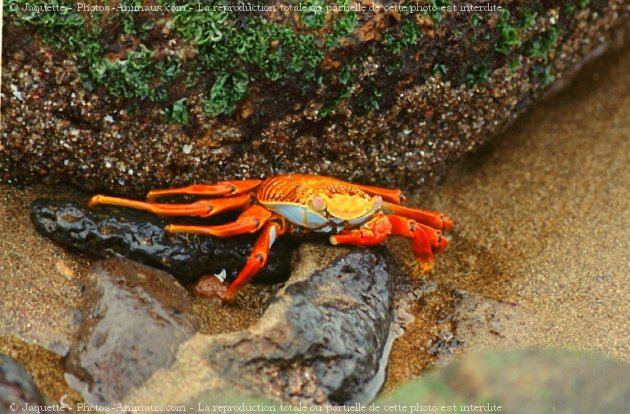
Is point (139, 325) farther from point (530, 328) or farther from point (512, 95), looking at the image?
point (512, 95)

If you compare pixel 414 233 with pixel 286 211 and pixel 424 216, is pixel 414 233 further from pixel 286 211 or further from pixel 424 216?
pixel 286 211

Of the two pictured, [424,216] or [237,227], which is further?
[424,216]

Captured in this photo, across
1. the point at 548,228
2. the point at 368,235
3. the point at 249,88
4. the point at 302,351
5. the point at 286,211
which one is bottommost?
the point at 548,228

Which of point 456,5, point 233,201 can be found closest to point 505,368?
point 233,201

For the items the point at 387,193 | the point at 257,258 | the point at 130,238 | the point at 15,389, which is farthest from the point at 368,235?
the point at 15,389

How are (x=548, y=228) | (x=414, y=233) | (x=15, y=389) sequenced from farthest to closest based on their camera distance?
1. (x=548, y=228)
2. (x=414, y=233)
3. (x=15, y=389)

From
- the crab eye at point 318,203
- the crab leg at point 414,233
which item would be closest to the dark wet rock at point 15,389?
the crab eye at point 318,203
